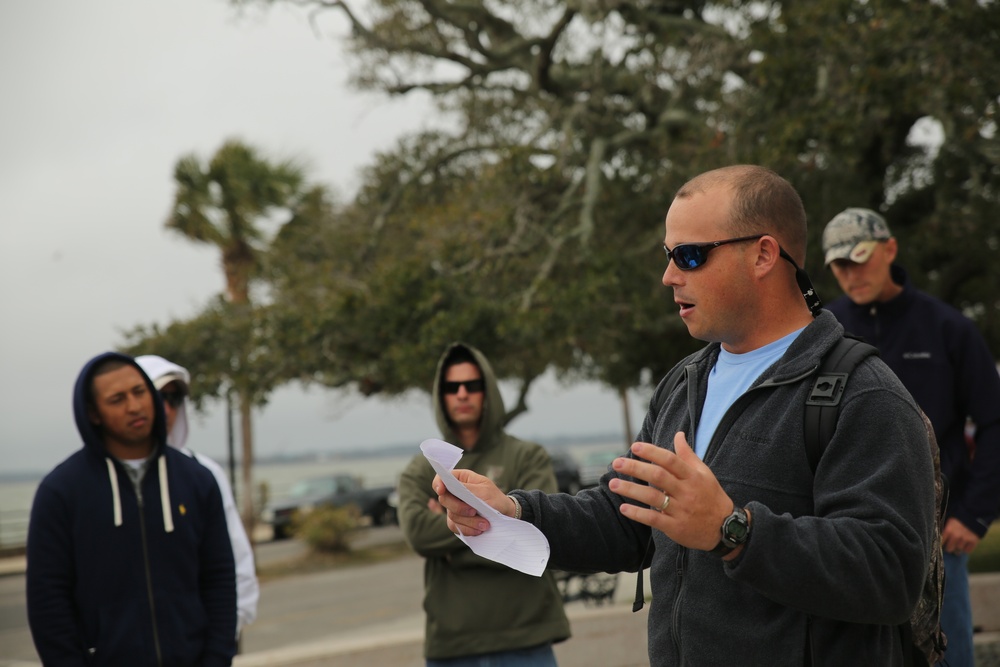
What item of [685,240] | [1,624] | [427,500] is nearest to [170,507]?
[427,500]

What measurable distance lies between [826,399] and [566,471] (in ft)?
92.6

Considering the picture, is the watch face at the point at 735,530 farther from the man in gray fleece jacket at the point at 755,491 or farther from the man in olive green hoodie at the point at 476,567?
the man in olive green hoodie at the point at 476,567

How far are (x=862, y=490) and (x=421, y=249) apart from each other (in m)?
10.7

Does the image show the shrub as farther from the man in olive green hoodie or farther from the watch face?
the watch face

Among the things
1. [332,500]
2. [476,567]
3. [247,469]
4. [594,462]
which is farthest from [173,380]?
[594,462]

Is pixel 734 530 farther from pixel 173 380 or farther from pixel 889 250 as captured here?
pixel 173 380

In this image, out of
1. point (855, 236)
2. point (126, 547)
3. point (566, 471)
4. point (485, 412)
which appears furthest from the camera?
point (566, 471)

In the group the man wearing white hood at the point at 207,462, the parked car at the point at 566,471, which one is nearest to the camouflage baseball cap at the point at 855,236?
the man wearing white hood at the point at 207,462

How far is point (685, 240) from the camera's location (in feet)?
7.43

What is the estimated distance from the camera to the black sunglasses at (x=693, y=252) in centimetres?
223

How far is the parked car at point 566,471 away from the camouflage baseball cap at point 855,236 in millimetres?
25194

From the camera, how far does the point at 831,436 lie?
201 centimetres

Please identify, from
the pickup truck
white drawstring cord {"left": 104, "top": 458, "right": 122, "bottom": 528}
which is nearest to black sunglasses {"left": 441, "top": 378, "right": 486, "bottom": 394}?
white drawstring cord {"left": 104, "top": 458, "right": 122, "bottom": 528}

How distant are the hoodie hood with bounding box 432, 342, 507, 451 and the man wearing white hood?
1.05 meters
